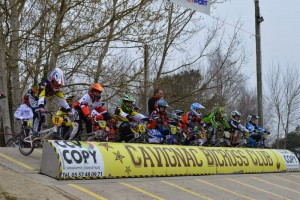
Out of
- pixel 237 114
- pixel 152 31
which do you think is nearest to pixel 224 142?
pixel 237 114

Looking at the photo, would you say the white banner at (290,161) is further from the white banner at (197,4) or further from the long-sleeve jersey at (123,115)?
the long-sleeve jersey at (123,115)

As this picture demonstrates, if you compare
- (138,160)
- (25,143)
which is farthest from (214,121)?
(25,143)

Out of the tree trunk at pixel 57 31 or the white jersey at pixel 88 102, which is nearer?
the white jersey at pixel 88 102

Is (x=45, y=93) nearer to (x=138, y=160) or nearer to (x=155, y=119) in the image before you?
(x=138, y=160)

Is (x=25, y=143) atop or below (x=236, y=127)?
below

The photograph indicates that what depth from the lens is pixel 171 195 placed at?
920 cm

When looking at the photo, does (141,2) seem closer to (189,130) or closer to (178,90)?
(189,130)

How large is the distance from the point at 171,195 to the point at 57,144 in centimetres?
260

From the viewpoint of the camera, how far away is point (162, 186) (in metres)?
9.87

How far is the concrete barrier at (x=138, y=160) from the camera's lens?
9188 millimetres

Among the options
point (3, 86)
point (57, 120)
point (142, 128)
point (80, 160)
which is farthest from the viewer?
point (3, 86)

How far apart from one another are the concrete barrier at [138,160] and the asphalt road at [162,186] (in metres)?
0.24

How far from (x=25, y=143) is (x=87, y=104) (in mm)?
1765

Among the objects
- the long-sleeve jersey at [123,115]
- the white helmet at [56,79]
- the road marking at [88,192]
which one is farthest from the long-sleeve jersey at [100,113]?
the road marking at [88,192]
